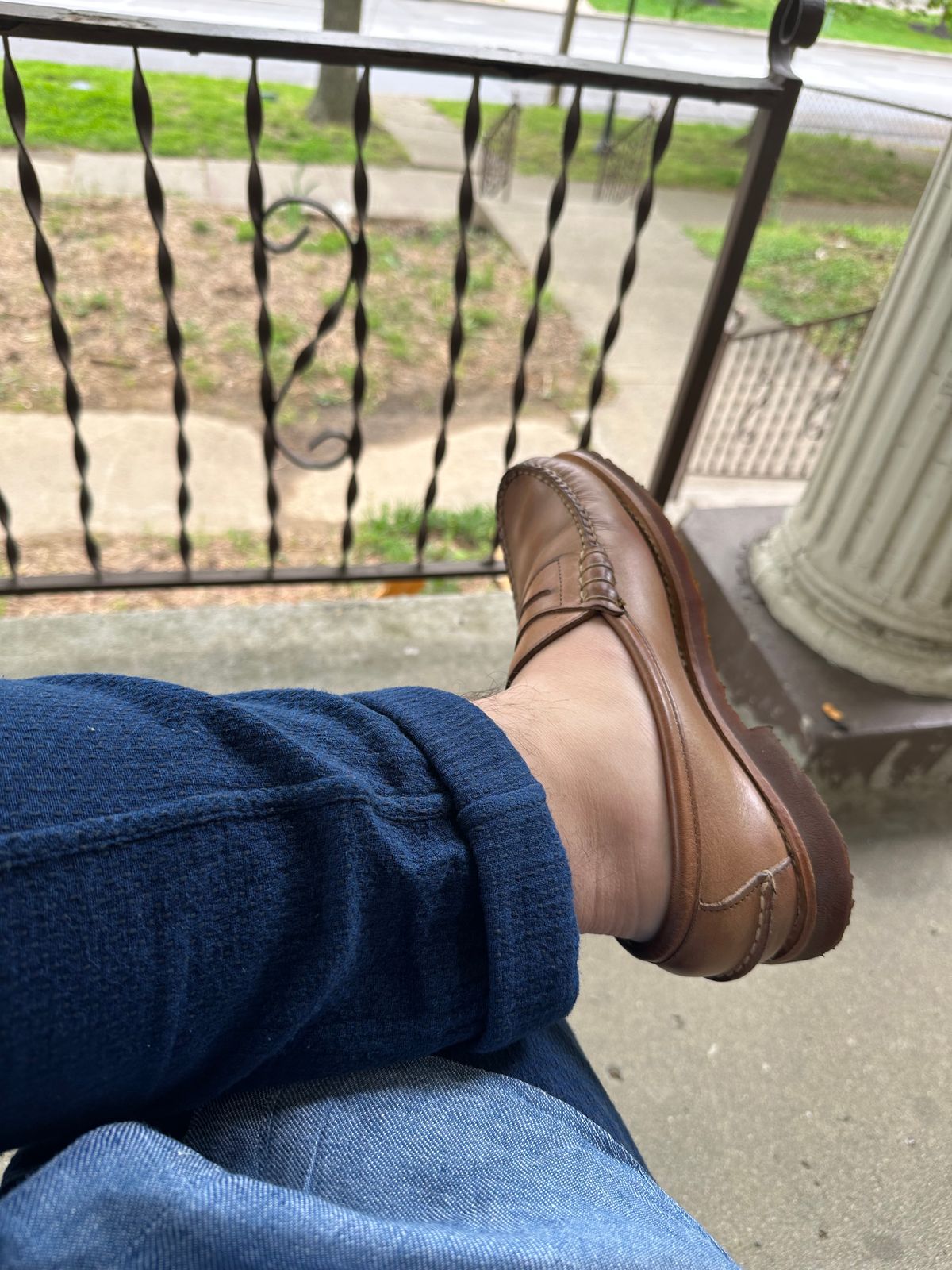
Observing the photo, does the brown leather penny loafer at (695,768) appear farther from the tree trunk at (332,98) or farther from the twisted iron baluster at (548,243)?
the tree trunk at (332,98)

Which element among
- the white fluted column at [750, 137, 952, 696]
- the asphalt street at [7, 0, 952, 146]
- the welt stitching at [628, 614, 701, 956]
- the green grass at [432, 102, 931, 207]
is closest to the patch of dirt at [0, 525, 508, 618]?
the white fluted column at [750, 137, 952, 696]

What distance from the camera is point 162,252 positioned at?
1534mm

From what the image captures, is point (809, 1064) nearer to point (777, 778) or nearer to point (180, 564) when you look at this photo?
point (777, 778)

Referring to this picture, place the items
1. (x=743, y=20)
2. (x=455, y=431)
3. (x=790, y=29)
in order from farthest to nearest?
(x=743, y=20) → (x=455, y=431) → (x=790, y=29)

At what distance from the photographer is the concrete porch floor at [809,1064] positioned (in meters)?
1.12

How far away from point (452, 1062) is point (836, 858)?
1.67ft

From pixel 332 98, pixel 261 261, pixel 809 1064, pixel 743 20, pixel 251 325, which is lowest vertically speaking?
pixel 251 325

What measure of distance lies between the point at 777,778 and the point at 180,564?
3.17m

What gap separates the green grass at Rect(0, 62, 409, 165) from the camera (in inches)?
335

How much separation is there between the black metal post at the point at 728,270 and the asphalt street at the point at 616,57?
1108 cm

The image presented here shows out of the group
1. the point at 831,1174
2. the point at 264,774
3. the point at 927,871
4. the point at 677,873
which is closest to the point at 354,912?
the point at 264,774

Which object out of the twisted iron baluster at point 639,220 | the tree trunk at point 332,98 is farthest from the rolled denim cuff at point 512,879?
the tree trunk at point 332,98

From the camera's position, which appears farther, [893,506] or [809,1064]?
[893,506]

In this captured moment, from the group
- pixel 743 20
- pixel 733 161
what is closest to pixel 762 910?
pixel 733 161
